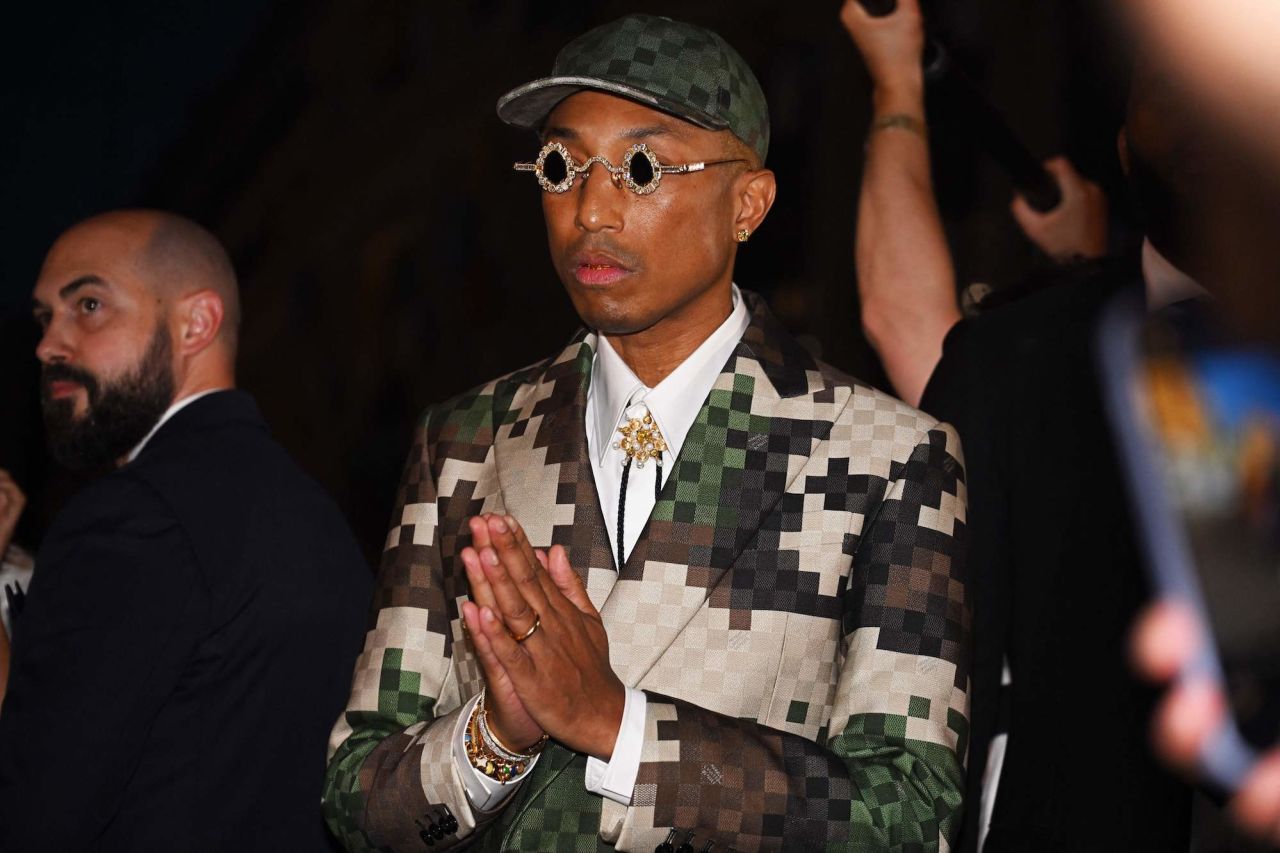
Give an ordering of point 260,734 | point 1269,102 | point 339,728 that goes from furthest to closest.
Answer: point 260,734 < point 339,728 < point 1269,102

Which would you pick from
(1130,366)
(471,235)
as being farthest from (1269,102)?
(471,235)

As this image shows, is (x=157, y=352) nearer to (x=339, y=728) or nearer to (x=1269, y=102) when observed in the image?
(x=339, y=728)

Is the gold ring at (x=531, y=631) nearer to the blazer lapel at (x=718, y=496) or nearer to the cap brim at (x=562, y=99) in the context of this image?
the blazer lapel at (x=718, y=496)

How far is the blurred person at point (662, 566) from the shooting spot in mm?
1869

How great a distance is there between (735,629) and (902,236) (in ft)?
4.44

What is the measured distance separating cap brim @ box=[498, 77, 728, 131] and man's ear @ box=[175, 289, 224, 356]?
116cm

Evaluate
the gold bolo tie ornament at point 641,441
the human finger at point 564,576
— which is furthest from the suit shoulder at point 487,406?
the human finger at point 564,576

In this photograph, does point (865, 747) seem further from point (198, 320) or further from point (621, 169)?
point (198, 320)

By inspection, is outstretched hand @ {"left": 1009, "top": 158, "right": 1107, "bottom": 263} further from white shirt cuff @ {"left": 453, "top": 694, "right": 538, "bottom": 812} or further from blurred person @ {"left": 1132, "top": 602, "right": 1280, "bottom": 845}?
white shirt cuff @ {"left": 453, "top": 694, "right": 538, "bottom": 812}

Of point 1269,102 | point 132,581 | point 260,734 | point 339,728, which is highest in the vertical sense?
point 1269,102

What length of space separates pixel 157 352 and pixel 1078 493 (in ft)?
6.34

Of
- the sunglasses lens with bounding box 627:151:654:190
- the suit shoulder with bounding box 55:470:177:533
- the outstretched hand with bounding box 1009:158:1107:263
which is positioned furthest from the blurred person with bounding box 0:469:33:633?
the outstretched hand with bounding box 1009:158:1107:263

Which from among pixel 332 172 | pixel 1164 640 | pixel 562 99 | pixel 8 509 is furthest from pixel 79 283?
pixel 332 172

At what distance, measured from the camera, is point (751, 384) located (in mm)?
2227
